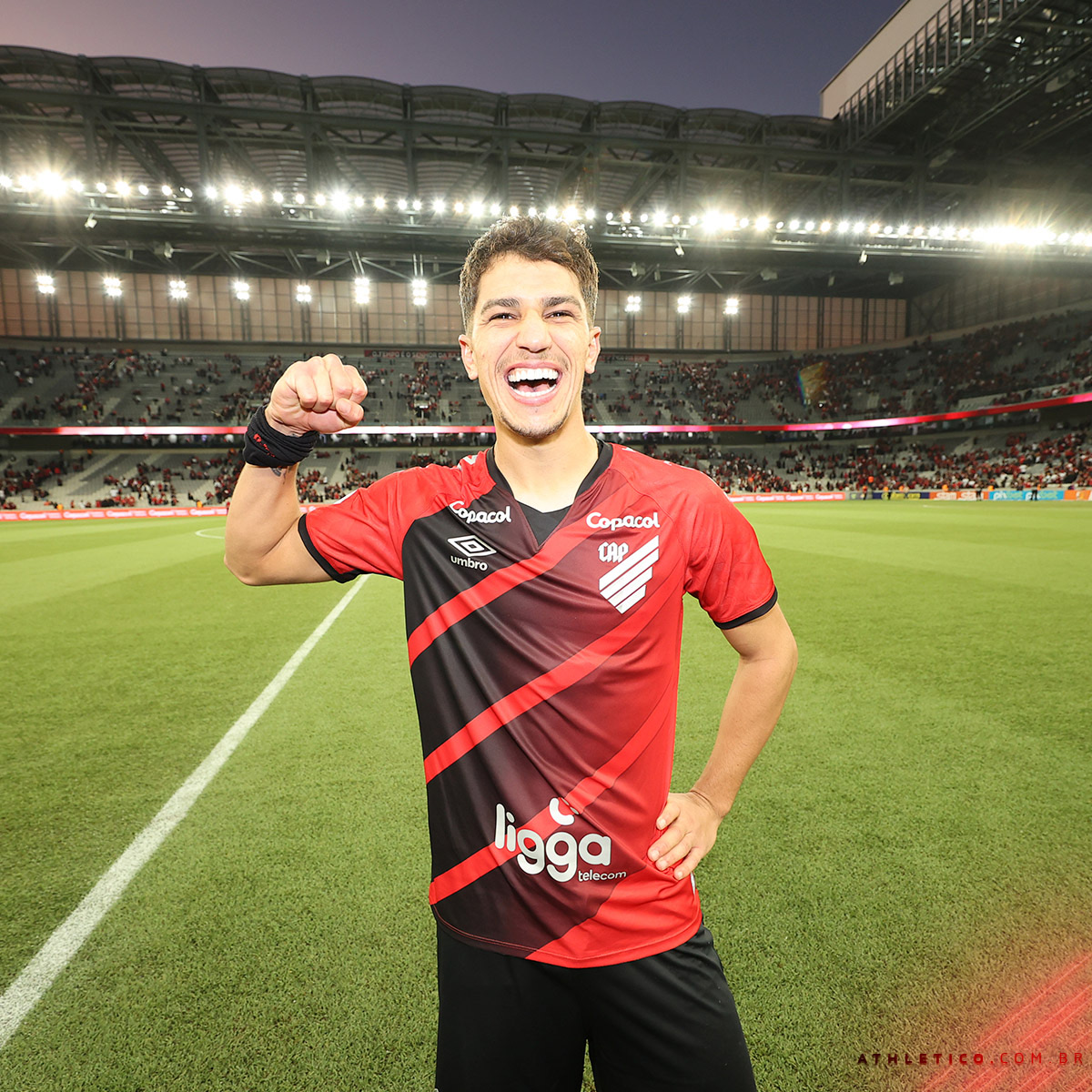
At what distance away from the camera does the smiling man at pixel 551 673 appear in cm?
142

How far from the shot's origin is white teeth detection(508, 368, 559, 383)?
5.59 feet

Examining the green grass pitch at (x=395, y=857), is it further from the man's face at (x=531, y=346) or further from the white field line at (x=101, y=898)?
the man's face at (x=531, y=346)

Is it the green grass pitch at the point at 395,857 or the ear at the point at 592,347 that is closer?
the ear at the point at 592,347

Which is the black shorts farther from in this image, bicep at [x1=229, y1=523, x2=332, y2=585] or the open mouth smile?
the open mouth smile

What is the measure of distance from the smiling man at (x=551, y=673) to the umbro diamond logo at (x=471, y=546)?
0.01 metres

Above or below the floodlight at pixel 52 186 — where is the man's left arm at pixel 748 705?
below

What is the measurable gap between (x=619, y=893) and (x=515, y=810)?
1.06 ft

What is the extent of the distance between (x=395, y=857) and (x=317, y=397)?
8.40 ft

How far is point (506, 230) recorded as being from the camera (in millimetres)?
1790

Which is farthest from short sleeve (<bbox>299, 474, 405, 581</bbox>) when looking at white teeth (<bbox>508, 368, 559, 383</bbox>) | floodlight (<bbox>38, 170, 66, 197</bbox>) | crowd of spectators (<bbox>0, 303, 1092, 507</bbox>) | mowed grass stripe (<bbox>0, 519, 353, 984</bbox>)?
crowd of spectators (<bbox>0, 303, 1092, 507</bbox>)

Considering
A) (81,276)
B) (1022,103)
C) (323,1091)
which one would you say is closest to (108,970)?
(323,1091)

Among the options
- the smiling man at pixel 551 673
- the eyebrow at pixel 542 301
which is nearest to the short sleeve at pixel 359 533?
the smiling man at pixel 551 673

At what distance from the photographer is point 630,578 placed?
1.64m

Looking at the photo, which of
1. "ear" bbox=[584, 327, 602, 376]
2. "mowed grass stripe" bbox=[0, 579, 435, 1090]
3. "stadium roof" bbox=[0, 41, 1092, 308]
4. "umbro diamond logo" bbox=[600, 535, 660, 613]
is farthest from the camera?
"stadium roof" bbox=[0, 41, 1092, 308]
